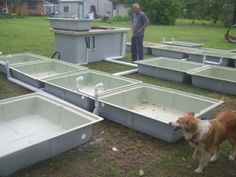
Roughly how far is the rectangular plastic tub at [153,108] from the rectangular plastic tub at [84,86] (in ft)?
0.63

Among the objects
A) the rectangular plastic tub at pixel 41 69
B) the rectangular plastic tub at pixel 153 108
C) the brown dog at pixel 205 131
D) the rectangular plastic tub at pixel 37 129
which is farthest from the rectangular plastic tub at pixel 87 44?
the brown dog at pixel 205 131

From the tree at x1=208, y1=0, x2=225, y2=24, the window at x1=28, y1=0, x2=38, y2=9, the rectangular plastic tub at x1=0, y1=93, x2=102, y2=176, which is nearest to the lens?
the rectangular plastic tub at x1=0, y1=93, x2=102, y2=176

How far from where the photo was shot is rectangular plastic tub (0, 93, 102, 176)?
278cm

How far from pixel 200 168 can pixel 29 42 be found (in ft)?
29.3

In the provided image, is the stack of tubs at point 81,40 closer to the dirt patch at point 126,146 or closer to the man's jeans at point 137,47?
the man's jeans at point 137,47

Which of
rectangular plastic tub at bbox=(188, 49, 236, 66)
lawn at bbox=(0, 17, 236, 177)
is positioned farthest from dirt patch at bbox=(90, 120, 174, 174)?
rectangular plastic tub at bbox=(188, 49, 236, 66)

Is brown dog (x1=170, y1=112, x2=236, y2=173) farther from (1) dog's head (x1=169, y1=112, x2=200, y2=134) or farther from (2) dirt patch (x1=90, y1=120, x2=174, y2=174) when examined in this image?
(2) dirt patch (x1=90, y1=120, x2=174, y2=174)

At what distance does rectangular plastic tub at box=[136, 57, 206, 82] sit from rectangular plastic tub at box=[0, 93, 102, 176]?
3.06 m

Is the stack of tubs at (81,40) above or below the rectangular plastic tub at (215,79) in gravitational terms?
above

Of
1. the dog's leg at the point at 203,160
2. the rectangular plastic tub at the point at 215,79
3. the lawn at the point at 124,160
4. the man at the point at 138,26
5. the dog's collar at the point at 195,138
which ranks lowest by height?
the lawn at the point at 124,160

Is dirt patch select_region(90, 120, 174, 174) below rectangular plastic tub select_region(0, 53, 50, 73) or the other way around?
below

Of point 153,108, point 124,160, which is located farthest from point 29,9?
point 124,160

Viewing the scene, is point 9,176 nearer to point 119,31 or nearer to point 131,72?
point 131,72

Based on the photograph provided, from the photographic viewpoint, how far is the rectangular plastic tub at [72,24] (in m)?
6.90
